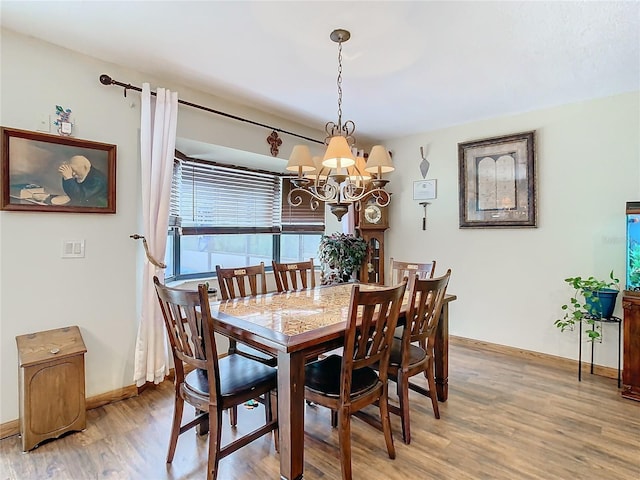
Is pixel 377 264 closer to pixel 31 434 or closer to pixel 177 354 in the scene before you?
pixel 177 354

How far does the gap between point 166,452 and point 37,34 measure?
2.65 meters

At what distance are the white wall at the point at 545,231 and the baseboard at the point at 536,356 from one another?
5cm

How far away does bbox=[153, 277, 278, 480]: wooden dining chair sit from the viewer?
1.70m

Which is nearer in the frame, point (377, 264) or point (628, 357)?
point (628, 357)

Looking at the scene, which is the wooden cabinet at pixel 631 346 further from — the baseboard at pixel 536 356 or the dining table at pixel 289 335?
the dining table at pixel 289 335

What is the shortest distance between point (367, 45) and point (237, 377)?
2.15 meters

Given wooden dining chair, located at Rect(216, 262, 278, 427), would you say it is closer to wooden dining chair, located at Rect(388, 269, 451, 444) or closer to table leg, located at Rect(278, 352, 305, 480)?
table leg, located at Rect(278, 352, 305, 480)

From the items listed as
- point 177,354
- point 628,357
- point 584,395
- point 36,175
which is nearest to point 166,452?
point 177,354

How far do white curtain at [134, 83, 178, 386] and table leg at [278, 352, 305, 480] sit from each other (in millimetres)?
1502

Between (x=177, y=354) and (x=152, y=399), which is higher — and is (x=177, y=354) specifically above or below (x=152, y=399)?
above

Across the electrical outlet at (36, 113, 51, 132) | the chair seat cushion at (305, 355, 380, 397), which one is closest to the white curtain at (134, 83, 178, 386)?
the electrical outlet at (36, 113, 51, 132)

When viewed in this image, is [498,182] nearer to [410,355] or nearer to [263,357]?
[410,355]

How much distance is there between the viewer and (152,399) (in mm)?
2688

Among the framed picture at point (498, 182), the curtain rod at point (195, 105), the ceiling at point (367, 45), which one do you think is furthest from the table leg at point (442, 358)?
the curtain rod at point (195, 105)
